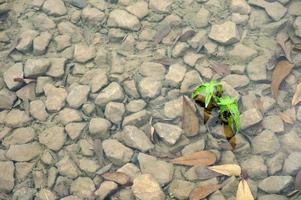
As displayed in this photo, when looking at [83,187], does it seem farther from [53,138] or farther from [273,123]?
[273,123]

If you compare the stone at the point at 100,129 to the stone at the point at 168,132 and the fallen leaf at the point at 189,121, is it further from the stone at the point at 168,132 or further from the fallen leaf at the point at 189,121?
the fallen leaf at the point at 189,121

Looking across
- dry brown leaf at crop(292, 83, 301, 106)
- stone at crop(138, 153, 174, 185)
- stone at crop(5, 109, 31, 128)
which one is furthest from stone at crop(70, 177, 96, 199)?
dry brown leaf at crop(292, 83, 301, 106)

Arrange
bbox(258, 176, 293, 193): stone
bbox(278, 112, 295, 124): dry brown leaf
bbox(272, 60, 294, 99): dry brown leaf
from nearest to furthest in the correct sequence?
Result: bbox(258, 176, 293, 193): stone < bbox(278, 112, 295, 124): dry brown leaf < bbox(272, 60, 294, 99): dry brown leaf

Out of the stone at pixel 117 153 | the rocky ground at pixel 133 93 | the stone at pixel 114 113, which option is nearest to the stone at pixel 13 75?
the rocky ground at pixel 133 93

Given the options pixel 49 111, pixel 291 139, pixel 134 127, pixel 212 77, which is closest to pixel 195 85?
pixel 212 77

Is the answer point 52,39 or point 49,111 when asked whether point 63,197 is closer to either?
point 49,111

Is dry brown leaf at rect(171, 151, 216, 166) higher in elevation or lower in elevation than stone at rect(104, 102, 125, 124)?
lower

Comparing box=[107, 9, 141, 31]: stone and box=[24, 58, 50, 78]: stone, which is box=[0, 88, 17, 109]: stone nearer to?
box=[24, 58, 50, 78]: stone
